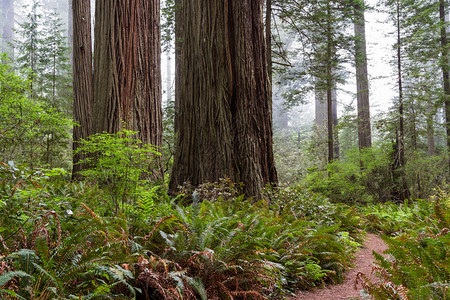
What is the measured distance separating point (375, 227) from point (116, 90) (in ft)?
21.8

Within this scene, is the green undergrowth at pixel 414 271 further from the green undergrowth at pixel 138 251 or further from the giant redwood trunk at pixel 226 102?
the giant redwood trunk at pixel 226 102

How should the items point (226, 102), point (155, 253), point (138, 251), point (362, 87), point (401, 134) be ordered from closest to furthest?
point (138, 251)
point (155, 253)
point (226, 102)
point (401, 134)
point (362, 87)

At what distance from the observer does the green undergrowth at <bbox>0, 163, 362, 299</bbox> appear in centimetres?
186

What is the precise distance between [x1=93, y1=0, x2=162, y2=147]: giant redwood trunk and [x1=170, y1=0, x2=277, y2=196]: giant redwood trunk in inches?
29.6

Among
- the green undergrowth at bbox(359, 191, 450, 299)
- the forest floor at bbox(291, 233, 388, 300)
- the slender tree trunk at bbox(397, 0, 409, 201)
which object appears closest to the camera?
the green undergrowth at bbox(359, 191, 450, 299)

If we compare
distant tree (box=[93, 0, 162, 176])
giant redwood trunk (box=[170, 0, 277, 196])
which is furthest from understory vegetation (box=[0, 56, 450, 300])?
distant tree (box=[93, 0, 162, 176])

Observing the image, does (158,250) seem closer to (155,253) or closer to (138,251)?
(155,253)

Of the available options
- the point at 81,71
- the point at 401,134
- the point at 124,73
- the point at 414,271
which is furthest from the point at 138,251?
the point at 401,134

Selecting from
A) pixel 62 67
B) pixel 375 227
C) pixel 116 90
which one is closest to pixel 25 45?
pixel 62 67

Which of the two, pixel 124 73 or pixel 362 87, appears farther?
pixel 362 87

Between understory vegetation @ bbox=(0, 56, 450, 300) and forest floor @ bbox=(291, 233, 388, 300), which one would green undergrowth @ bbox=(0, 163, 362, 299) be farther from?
forest floor @ bbox=(291, 233, 388, 300)

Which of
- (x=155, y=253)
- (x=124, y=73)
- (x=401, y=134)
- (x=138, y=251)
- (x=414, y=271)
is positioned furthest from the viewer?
(x=401, y=134)

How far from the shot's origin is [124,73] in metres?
5.54

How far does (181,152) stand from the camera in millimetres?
5684
